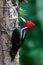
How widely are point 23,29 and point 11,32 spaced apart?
124 millimetres

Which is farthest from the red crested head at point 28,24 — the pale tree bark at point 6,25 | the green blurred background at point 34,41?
the green blurred background at point 34,41

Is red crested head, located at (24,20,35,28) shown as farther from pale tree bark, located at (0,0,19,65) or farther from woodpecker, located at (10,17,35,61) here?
pale tree bark, located at (0,0,19,65)

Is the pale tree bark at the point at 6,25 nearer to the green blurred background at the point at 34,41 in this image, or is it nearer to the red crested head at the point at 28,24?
the red crested head at the point at 28,24

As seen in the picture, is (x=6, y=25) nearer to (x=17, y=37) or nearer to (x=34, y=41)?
(x=17, y=37)

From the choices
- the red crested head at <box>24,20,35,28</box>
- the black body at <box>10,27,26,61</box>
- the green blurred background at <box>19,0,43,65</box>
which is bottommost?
the green blurred background at <box>19,0,43,65</box>

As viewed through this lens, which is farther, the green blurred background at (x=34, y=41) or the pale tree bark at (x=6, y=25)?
the green blurred background at (x=34, y=41)

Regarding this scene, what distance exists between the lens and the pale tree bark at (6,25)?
4469 mm

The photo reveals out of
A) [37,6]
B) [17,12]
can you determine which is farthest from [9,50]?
[37,6]

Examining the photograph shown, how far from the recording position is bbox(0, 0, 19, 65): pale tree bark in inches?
176

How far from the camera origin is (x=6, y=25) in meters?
4.49

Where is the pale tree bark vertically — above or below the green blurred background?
above

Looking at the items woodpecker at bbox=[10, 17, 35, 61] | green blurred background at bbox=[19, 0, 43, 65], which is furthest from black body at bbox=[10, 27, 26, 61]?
green blurred background at bbox=[19, 0, 43, 65]

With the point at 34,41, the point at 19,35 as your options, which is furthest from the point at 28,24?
the point at 34,41

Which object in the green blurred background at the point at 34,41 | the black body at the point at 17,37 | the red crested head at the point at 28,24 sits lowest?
the green blurred background at the point at 34,41
